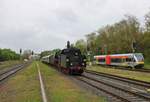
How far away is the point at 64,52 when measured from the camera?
39.0 meters

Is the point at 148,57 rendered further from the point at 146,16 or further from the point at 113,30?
the point at 113,30

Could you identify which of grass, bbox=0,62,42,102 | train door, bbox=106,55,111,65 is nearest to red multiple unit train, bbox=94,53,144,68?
train door, bbox=106,55,111,65

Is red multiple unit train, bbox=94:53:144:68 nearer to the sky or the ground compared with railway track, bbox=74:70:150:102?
nearer to the sky

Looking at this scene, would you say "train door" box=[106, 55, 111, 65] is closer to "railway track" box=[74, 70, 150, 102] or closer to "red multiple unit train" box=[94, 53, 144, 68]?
"red multiple unit train" box=[94, 53, 144, 68]

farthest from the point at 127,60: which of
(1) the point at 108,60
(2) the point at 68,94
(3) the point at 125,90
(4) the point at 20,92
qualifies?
(2) the point at 68,94

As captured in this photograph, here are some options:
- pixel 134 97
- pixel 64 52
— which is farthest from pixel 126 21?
pixel 134 97

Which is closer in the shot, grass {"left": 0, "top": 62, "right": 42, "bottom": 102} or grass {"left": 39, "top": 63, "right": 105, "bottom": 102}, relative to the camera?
grass {"left": 39, "top": 63, "right": 105, "bottom": 102}

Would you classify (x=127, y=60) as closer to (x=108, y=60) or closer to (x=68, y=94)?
(x=108, y=60)

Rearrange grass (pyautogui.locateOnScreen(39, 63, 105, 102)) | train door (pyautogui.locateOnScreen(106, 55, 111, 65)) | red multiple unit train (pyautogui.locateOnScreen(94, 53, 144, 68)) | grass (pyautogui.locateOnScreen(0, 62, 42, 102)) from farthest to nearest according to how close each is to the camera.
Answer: train door (pyautogui.locateOnScreen(106, 55, 111, 65)) → red multiple unit train (pyautogui.locateOnScreen(94, 53, 144, 68)) → grass (pyautogui.locateOnScreen(0, 62, 42, 102)) → grass (pyautogui.locateOnScreen(39, 63, 105, 102))

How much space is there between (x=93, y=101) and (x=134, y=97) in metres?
2.64

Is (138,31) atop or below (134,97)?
atop

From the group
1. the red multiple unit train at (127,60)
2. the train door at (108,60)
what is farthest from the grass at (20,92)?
the train door at (108,60)

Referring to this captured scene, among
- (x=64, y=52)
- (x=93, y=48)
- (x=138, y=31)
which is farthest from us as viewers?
(x=93, y=48)

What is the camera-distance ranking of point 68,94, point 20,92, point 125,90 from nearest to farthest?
point 68,94 < point 125,90 < point 20,92
